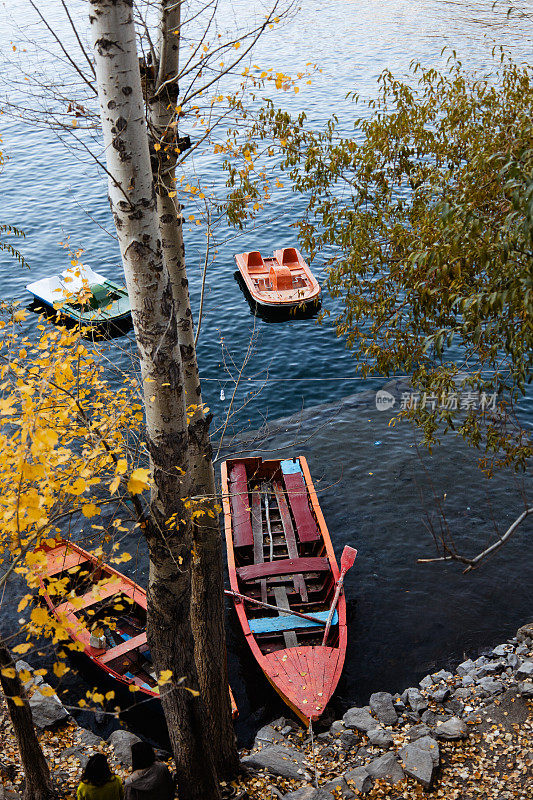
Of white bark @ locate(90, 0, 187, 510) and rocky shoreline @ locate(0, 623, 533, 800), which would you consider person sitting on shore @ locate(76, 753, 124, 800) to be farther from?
white bark @ locate(90, 0, 187, 510)

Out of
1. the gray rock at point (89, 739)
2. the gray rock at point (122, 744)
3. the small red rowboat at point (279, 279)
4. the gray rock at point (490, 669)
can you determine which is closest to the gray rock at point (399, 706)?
the gray rock at point (490, 669)

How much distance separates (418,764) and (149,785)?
3.39 meters

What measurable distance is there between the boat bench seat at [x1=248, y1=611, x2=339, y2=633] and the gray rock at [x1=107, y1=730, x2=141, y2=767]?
8.20ft

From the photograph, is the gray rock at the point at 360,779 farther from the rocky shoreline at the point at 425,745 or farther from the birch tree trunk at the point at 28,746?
the birch tree trunk at the point at 28,746

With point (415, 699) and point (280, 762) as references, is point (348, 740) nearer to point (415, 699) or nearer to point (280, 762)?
point (280, 762)

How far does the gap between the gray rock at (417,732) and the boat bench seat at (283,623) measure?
214 centimetres

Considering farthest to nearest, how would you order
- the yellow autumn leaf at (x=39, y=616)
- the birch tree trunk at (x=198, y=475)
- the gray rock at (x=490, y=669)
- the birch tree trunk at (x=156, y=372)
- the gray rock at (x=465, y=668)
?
the gray rock at (x=465, y=668)
the gray rock at (x=490, y=669)
the birch tree trunk at (x=198, y=475)
the birch tree trunk at (x=156, y=372)
the yellow autumn leaf at (x=39, y=616)

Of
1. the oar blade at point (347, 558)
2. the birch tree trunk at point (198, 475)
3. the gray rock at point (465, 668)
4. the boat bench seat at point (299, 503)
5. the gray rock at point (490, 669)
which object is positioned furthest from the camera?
the boat bench seat at point (299, 503)

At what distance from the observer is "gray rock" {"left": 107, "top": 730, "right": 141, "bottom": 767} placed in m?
8.97

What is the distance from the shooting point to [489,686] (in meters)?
9.90

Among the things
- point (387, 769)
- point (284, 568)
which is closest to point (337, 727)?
point (387, 769)

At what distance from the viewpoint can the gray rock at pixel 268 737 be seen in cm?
948

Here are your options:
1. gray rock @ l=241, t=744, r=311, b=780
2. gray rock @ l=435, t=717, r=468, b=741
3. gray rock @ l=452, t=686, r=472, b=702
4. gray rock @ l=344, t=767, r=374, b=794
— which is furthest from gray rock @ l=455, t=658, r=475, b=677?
gray rock @ l=241, t=744, r=311, b=780

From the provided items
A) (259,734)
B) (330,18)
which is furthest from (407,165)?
(330,18)
